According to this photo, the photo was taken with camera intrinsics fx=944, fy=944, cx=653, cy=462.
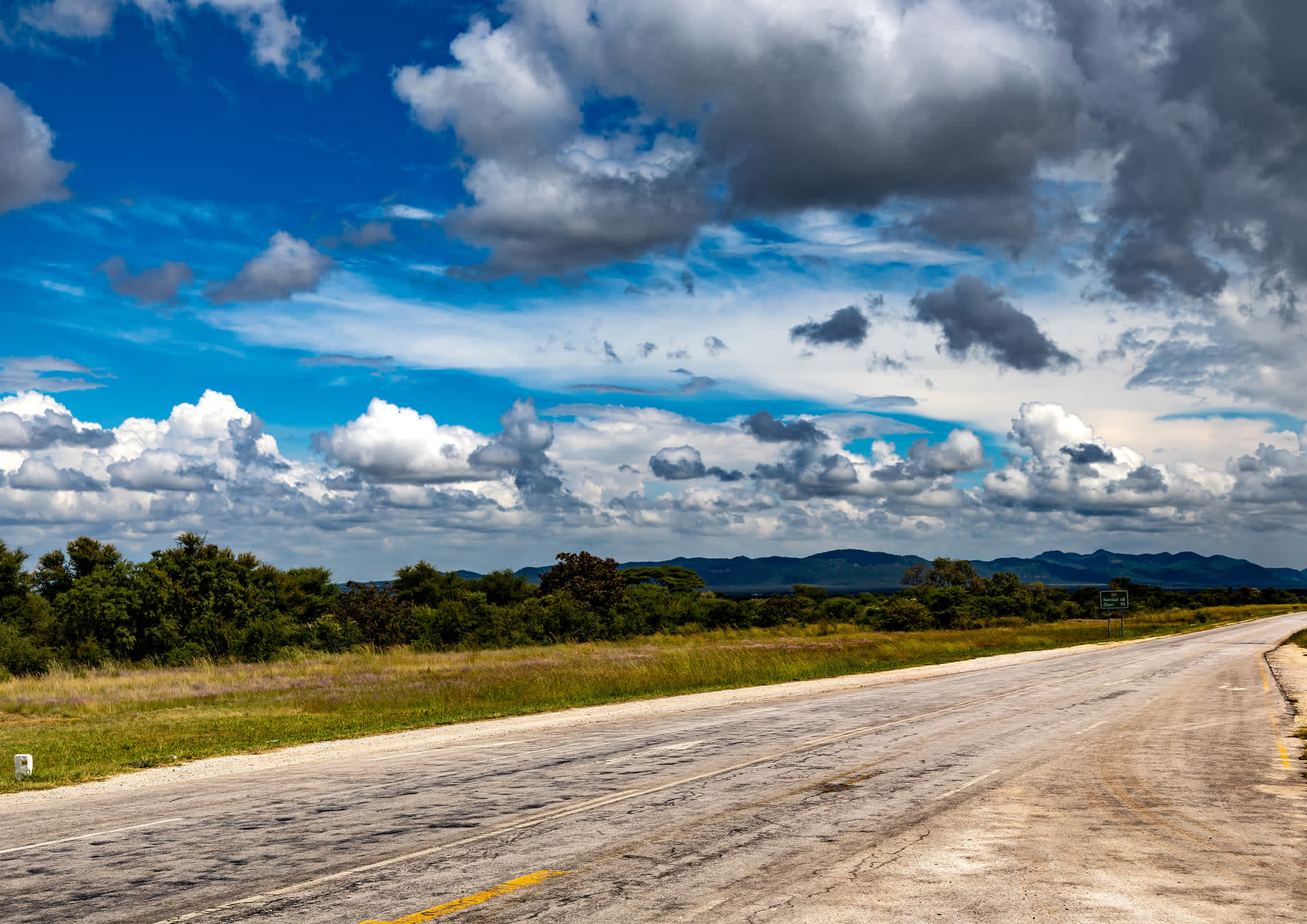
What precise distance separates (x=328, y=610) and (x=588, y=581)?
1920cm

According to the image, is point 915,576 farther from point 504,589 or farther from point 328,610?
point 328,610

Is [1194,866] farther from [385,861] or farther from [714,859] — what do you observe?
[385,861]

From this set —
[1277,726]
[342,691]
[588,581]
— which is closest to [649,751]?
[1277,726]

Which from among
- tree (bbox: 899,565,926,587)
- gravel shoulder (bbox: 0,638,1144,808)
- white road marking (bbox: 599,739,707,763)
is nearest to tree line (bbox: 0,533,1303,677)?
gravel shoulder (bbox: 0,638,1144,808)

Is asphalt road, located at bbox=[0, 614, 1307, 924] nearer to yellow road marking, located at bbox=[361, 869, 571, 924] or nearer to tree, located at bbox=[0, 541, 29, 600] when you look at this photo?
yellow road marking, located at bbox=[361, 869, 571, 924]

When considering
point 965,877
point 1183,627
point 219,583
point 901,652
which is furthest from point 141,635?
point 1183,627

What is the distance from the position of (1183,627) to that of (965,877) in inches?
3548

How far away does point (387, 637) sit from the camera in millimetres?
53000

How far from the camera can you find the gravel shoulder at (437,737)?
1359 cm

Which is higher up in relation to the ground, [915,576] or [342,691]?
[342,691]

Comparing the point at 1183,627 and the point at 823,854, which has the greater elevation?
the point at 823,854

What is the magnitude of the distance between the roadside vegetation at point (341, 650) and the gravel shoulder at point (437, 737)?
799 mm

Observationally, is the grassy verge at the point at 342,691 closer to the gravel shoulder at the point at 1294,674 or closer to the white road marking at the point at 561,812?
the white road marking at the point at 561,812

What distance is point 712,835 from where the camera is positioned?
9.17 meters
